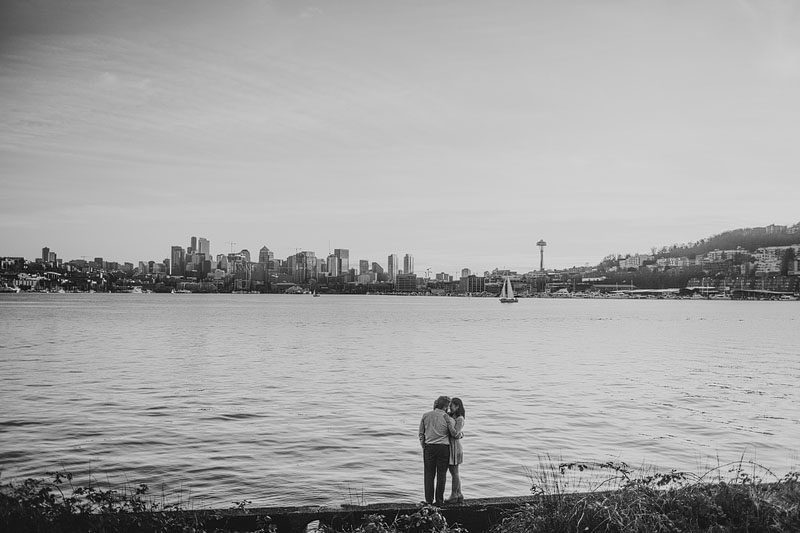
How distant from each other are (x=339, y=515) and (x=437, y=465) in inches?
106

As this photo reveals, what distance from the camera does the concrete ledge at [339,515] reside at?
9.93 meters

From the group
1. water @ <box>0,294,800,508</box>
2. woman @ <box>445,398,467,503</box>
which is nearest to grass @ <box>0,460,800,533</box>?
woman @ <box>445,398,467,503</box>

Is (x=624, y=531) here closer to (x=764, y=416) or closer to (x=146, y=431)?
(x=146, y=431)

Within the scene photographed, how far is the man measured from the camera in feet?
40.5

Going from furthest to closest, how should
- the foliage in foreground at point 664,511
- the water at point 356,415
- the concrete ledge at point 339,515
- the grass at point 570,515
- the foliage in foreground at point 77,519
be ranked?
the water at point 356,415, the concrete ledge at point 339,515, the foliage in foreground at point 664,511, the grass at point 570,515, the foliage in foreground at point 77,519

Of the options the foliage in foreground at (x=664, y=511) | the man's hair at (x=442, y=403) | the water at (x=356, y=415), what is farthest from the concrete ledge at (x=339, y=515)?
the water at (x=356, y=415)

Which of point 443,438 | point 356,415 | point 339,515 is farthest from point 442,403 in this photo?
point 356,415

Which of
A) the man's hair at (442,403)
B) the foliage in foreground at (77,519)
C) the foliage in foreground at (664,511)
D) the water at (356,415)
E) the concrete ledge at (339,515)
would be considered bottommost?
the water at (356,415)

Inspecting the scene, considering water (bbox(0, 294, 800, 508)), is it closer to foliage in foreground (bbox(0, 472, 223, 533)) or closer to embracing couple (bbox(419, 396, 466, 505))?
embracing couple (bbox(419, 396, 466, 505))

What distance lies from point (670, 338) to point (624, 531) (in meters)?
77.6

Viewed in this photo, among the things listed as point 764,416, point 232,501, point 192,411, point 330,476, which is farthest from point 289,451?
point 764,416

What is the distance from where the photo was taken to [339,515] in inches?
410

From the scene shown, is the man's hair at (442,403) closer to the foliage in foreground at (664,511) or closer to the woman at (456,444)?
the woman at (456,444)

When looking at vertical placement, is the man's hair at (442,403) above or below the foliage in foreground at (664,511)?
above
